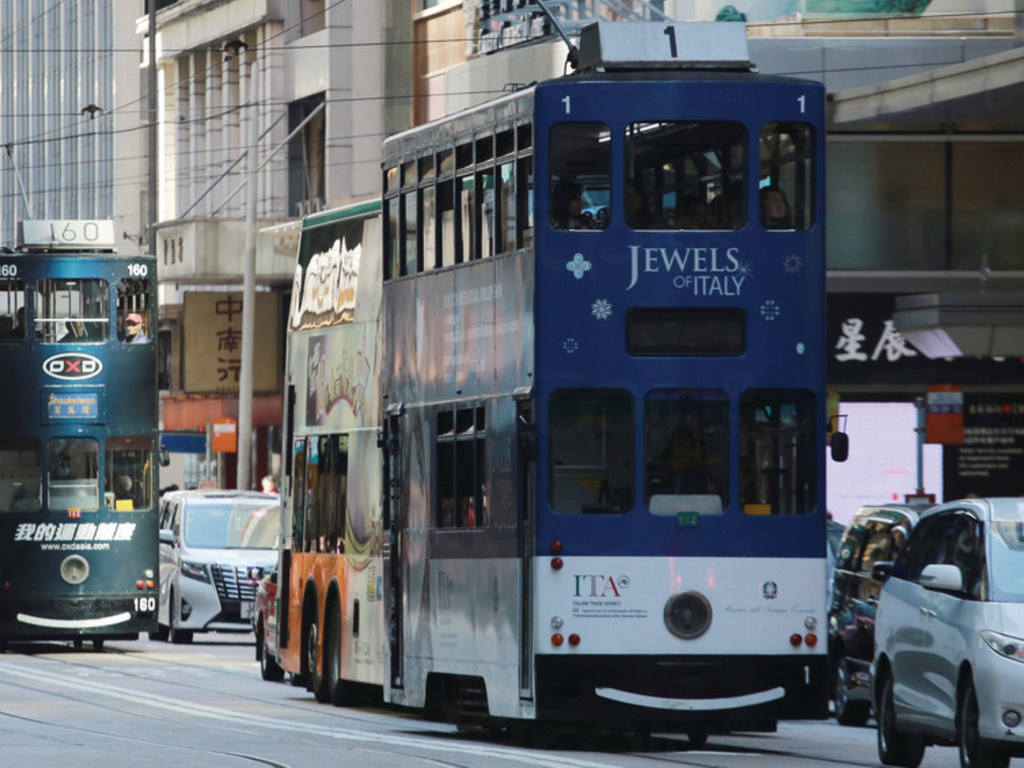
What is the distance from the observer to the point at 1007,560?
1444cm

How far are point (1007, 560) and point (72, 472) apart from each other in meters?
17.2

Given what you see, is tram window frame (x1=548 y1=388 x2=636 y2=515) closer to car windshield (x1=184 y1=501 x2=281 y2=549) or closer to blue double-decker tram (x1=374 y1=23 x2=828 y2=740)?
blue double-decker tram (x1=374 y1=23 x2=828 y2=740)

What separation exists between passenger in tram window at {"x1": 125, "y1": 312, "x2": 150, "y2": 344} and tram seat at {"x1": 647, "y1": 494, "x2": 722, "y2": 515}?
14.7 metres

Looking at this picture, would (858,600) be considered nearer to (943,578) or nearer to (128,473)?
(943,578)

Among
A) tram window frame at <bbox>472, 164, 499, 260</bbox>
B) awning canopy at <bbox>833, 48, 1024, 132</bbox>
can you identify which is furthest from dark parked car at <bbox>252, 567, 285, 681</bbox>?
awning canopy at <bbox>833, 48, 1024, 132</bbox>

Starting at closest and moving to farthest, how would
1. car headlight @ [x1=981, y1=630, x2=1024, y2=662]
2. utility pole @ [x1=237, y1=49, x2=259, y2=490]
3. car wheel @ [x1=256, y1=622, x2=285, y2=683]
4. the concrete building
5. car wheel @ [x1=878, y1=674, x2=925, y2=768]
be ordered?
car headlight @ [x1=981, y1=630, x2=1024, y2=662] < car wheel @ [x1=878, y1=674, x2=925, y2=768] < car wheel @ [x1=256, y1=622, x2=285, y2=683] < utility pole @ [x1=237, y1=49, x2=259, y2=490] < the concrete building

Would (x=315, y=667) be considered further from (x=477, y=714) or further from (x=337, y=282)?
(x=477, y=714)

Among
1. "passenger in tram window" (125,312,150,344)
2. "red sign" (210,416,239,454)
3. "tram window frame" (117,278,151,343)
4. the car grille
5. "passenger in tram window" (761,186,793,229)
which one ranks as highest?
"tram window frame" (117,278,151,343)

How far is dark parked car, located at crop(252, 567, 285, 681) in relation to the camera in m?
24.2

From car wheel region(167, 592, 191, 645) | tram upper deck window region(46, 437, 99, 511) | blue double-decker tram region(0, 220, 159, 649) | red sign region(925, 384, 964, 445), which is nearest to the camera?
red sign region(925, 384, 964, 445)

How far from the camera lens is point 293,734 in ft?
59.2

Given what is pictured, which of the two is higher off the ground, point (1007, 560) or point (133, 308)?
point (133, 308)

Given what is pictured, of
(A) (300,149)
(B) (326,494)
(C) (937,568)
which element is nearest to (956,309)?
(B) (326,494)

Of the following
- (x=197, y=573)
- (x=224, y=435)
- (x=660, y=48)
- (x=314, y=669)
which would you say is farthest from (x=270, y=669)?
(x=224, y=435)
